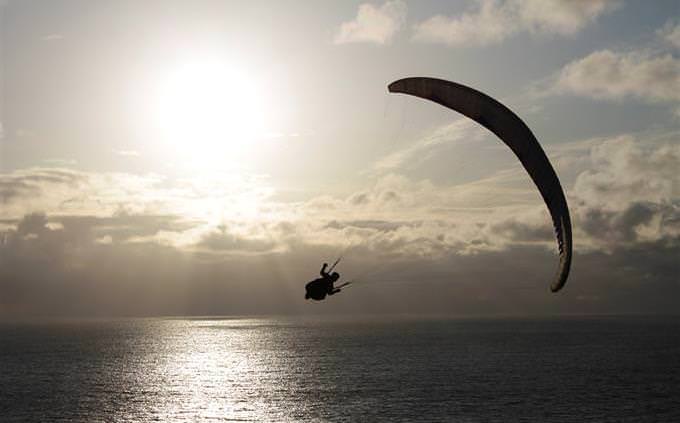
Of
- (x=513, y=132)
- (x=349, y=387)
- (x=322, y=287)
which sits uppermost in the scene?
(x=513, y=132)

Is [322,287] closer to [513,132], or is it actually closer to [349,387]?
[513,132]

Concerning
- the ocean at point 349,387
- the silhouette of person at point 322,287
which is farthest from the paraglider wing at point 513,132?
the ocean at point 349,387

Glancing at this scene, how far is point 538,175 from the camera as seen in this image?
95.5 feet

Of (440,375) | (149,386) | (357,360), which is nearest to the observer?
(149,386)

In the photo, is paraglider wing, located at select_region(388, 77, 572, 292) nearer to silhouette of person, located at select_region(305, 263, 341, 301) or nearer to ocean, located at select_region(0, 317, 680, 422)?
silhouette of person, located at select_region(305, 263, 341, 301)

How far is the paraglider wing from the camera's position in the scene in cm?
2855

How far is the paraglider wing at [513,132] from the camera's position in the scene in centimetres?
2855

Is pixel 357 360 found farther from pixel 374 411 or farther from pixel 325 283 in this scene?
pixel 325 283

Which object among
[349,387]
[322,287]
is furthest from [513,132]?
[349,387]

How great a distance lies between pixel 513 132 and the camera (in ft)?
96.2

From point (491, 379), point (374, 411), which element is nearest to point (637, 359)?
point (491, 379)

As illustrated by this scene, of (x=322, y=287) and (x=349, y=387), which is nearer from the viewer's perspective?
(x=322, y=287)

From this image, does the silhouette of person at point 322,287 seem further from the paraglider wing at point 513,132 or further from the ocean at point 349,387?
the ocean at point 349,387

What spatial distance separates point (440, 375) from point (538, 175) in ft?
302
